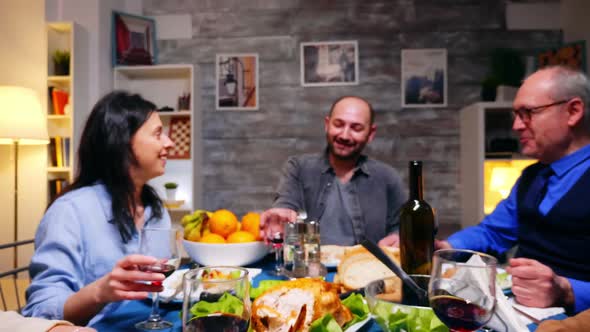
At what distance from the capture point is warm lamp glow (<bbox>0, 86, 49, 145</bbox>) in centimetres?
271

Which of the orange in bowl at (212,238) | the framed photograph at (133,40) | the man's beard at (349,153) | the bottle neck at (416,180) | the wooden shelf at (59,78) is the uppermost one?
the framed photograph at (133,40)

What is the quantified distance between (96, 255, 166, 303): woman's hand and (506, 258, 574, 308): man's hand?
88 cm

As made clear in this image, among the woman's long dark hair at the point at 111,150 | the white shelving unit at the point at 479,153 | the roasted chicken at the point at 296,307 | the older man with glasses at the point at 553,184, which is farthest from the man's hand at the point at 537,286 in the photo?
the white shelving unit at the point at 479,153

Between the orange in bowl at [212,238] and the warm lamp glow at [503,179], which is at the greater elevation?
the warm lamp glow at [503,179]

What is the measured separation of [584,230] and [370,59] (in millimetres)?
2471

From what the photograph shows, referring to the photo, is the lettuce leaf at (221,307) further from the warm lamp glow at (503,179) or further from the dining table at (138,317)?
the warm lamp glow at (503,179)

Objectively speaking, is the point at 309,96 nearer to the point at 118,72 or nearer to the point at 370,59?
the point at 370,59

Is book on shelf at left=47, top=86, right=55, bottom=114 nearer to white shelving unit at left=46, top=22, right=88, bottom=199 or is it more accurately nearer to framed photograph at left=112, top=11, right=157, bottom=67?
white shelving unit at left=46, top=22, right=88, bottom=199

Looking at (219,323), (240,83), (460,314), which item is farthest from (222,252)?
(240,83)

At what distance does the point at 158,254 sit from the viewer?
3.13 feet

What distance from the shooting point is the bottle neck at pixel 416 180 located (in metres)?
1.08

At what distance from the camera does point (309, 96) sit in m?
3.65

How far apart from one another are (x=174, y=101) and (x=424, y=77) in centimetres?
224

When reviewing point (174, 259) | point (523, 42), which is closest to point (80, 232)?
point (174, 259)
